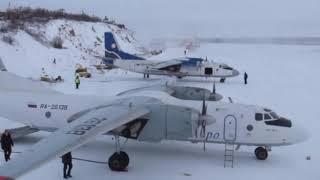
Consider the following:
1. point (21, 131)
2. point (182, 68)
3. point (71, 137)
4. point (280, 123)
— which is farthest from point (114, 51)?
point (71, 137)

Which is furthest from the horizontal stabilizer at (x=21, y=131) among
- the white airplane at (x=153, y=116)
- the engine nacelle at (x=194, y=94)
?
the engine nacelle at (x=194, y=94)

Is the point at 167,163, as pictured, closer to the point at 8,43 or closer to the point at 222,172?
the point at 222,172

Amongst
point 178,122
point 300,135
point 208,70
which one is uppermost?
point 208,70

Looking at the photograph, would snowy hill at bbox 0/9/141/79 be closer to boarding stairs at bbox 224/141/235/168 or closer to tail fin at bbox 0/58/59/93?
tail fin at bbox 0/58/59/93

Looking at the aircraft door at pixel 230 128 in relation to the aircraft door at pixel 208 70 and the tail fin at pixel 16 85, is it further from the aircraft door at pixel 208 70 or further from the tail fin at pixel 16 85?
the aircraft door at pixel 208 70

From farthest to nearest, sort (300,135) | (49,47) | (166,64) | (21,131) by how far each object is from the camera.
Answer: (49,47) < (166,64) < (21,131) < (300,135)

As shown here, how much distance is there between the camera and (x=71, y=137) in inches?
472

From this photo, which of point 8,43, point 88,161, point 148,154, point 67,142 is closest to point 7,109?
point 88,161

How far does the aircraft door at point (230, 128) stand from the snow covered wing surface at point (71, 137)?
3655 mm

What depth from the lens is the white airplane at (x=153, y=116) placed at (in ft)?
53.8

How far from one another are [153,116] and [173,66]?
25781 millimetres

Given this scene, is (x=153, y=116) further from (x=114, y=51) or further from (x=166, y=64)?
(x=114, y=51)

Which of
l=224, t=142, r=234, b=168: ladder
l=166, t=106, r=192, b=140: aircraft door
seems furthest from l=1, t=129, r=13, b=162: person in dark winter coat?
l=224, t=142, r=234, b=168: ladder

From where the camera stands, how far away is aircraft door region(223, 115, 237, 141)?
59.5 ft
